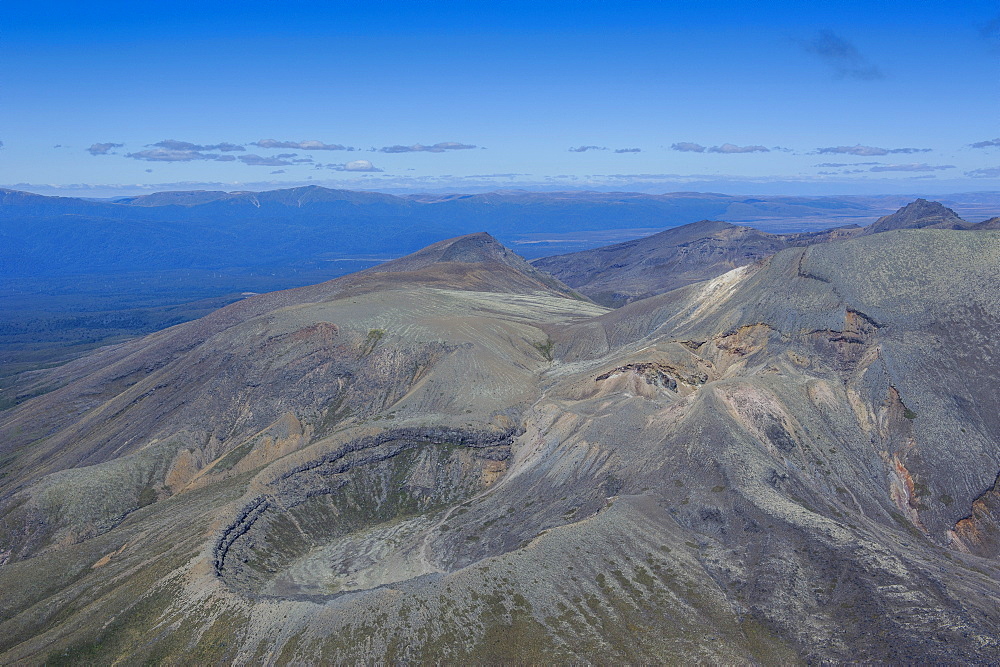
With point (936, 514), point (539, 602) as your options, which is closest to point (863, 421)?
point (936, 514)

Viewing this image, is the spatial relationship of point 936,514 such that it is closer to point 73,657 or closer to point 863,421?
point 863,421

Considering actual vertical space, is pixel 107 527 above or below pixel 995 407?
A: below

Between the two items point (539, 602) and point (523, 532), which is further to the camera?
point (523, 532)

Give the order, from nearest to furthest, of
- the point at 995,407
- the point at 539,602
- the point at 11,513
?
the point at 539,602 < the point at 995,407 < the point at 11,513

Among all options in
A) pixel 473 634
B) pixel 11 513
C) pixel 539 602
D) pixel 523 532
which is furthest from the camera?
pixel 11 513

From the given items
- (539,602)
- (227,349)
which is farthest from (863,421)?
Answer: (227,349)

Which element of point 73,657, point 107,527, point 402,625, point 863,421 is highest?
point 863,421
